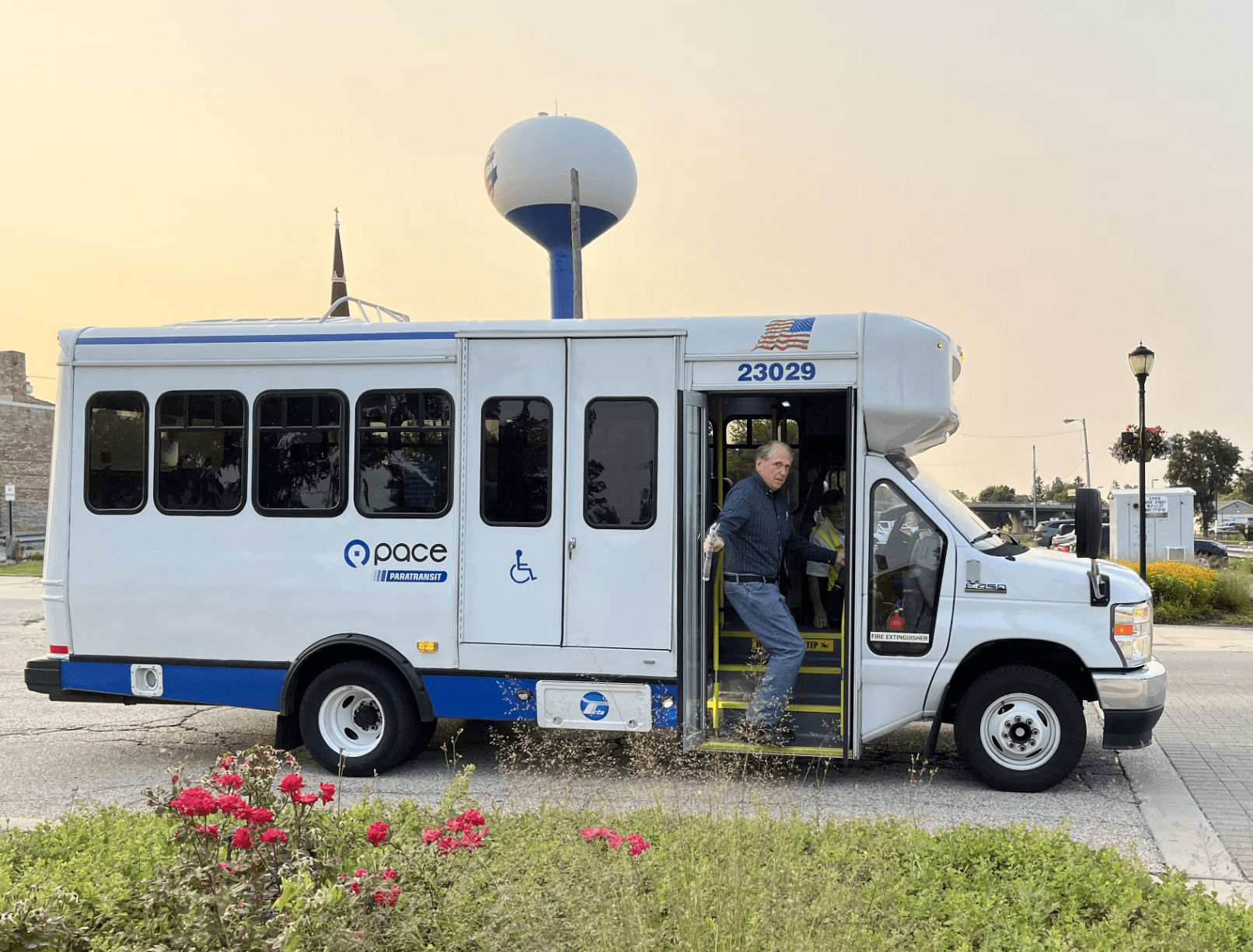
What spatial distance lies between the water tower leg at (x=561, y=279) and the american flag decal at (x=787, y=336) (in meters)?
17.2

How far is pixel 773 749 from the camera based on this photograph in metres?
6.84

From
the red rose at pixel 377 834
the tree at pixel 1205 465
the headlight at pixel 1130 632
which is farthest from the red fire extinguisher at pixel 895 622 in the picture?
the tree at pixel 1205 465

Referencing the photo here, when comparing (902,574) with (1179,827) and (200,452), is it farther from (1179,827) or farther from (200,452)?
(200,452)

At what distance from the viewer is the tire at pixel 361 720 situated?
740cm

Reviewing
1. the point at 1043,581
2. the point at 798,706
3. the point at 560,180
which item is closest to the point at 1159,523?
the point at 560,180

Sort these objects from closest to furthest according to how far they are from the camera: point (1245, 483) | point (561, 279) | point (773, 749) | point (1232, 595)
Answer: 1. point (773, 749)
2. point (1232, 595)
3. point (561, 279)
4. point (1245, 483)

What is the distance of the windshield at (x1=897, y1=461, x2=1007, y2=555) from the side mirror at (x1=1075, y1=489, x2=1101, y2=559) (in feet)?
1.81

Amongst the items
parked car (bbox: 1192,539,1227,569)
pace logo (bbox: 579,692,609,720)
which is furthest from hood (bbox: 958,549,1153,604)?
parked car (bbox: 1192,539,1227,569)

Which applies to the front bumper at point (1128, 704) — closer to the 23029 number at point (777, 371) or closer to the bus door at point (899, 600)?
the bus door at point (899, 600)

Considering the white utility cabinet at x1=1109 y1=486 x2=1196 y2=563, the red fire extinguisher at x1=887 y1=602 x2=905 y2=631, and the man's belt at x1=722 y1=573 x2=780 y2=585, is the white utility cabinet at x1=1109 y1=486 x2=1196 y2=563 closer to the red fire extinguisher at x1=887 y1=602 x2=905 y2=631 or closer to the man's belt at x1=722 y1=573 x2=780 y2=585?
the red fire extinguisher at x1=887 y1=602 x2=905 y2=631

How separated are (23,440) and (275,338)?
2152 inches

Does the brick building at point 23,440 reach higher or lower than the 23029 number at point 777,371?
higher

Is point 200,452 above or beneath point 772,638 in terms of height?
above

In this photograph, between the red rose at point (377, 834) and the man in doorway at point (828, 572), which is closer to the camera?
the red rose at point (377, 834)
